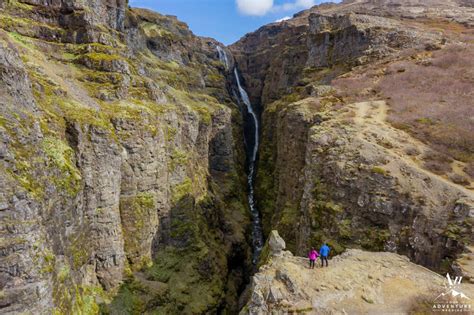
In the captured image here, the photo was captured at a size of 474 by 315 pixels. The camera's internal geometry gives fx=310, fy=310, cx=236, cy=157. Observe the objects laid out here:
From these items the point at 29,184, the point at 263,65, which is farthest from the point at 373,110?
the point at 263,65

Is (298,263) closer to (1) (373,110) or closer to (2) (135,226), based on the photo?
(2) (135,226)

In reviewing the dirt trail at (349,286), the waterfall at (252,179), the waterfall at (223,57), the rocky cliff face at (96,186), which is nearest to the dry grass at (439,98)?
the dirt trail at (349,286)

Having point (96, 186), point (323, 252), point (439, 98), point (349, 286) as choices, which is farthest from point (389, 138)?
point (96, 186)

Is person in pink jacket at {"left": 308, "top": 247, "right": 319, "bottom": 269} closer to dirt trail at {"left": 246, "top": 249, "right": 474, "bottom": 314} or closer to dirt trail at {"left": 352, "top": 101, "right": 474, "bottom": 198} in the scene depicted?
dirt trail at {"left": 246, "top": 249, "right": 474, "bottom": 314}

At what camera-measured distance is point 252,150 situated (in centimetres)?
9800

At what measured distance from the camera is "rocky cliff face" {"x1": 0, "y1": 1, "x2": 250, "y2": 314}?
21234 mm

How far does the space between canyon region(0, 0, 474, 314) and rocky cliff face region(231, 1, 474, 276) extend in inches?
6.5

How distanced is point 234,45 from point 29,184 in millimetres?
181686

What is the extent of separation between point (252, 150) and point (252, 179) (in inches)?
801

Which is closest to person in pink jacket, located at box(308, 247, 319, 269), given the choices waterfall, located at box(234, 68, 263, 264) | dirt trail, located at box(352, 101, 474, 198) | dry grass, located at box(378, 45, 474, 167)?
dirt trail, located at box(352, 101, 474, 198)

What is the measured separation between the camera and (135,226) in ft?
114

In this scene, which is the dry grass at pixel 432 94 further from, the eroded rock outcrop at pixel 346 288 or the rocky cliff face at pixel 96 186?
the rocky cliff face at pixel 96 186

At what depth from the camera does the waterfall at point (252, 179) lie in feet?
187

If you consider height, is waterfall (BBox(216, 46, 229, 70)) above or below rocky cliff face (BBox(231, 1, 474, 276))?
above
